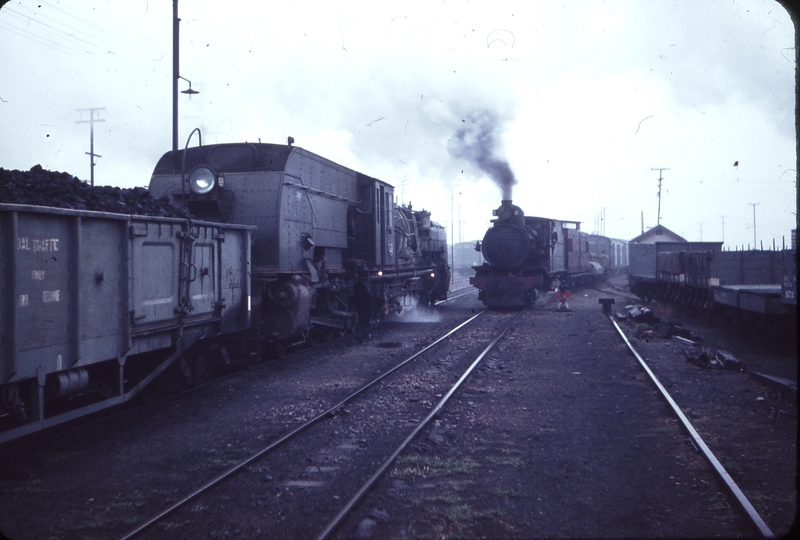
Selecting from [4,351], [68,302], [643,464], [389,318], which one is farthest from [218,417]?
[389,318]

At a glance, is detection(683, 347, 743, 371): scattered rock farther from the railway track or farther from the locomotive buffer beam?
the locomotive buffer beam

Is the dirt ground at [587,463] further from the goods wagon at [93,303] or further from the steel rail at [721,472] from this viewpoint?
the goods wagon at [93,303]

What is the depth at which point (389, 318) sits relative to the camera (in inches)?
755

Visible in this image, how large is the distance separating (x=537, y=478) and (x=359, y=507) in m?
1.62

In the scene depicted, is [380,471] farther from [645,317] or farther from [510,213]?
[510,213]

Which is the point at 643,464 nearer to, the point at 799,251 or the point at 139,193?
the point at 799,251

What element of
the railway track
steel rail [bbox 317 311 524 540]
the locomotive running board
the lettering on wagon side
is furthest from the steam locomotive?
the lettering on wagon side

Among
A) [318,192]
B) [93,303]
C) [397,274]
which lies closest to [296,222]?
[318,192]

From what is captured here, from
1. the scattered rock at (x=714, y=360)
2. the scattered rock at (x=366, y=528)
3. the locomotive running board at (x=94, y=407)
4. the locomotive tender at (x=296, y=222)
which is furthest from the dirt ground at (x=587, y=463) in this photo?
the locomotive tender at (x=296, y=222)

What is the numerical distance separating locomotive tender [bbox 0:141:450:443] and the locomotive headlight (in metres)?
0.02

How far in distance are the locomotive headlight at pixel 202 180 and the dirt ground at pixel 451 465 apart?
9.85 feet

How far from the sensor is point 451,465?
17.8ft

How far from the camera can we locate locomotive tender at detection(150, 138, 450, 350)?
9812 millimetres

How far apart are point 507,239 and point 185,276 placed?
1555cm
